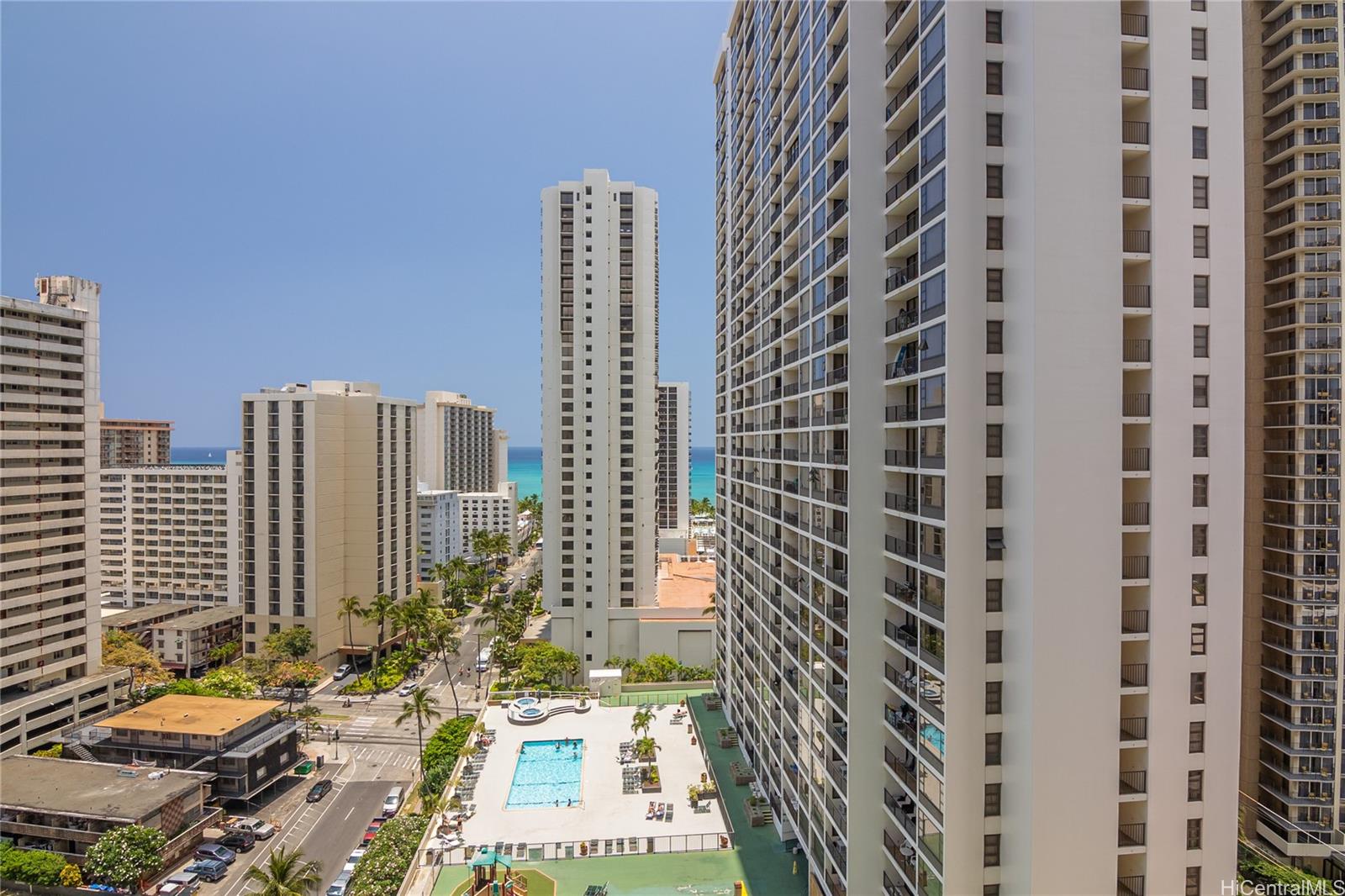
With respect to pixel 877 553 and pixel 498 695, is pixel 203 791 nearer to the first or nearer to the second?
pixel 498 695

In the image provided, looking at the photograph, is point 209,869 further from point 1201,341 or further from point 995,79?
point 995,79

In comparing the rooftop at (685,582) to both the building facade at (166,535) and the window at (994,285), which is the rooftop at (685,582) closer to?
the building facade at (166,535)

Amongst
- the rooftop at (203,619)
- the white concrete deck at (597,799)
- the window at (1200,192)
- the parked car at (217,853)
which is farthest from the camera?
the rooftop at (203,619)

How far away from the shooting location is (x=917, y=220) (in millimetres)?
21328

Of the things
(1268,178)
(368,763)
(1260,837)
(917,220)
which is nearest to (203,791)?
(368,763)

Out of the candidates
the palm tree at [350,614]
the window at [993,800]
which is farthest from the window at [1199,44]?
the palm tree at [350,614]

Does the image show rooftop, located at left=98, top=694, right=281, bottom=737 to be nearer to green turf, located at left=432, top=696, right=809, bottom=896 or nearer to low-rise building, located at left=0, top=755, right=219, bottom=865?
low-rise building, located at left=0, top=755, right=219, bottom=865

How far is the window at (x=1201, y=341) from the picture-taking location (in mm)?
18516

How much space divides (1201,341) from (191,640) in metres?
86.5

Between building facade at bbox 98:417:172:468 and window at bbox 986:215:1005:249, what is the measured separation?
13724 cm

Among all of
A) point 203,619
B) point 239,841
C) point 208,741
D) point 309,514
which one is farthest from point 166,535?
point 239,841

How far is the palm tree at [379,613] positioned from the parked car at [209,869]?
29.6 metres

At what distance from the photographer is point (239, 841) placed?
4103cm

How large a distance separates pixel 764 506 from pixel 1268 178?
33.5m
